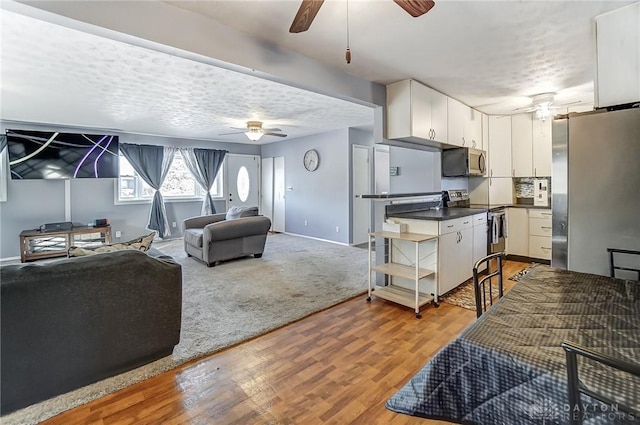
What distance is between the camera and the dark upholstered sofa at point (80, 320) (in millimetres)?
1655

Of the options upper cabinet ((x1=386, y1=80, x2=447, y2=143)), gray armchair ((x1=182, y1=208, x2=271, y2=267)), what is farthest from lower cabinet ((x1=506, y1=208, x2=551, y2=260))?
gray armchair ((x1=182, y1=208, x2=271, y2=267))

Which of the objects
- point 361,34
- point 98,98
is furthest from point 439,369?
point 98,98

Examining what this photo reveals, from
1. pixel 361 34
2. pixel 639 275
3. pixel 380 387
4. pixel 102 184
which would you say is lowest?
pixel 380 387

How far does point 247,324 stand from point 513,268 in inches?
156

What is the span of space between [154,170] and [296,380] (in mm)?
6227

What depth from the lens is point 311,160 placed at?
7.09 meters

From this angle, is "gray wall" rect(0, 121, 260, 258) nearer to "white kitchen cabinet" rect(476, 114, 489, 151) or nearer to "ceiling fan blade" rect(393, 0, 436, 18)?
"white kitchen cabinet" rect(476, 114, 489, 151)

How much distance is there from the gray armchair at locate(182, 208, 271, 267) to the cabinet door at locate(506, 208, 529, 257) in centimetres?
400

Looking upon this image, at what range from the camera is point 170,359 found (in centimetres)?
222

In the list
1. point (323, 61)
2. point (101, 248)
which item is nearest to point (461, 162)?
point (323, 61)

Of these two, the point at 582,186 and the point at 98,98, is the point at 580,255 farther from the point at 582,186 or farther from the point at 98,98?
the point at 98,98

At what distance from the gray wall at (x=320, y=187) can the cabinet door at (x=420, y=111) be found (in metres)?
2.78

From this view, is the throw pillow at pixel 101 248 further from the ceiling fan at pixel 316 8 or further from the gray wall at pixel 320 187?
the gray wall at pixel 320 187

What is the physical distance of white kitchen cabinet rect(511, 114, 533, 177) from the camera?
4.88 meters
